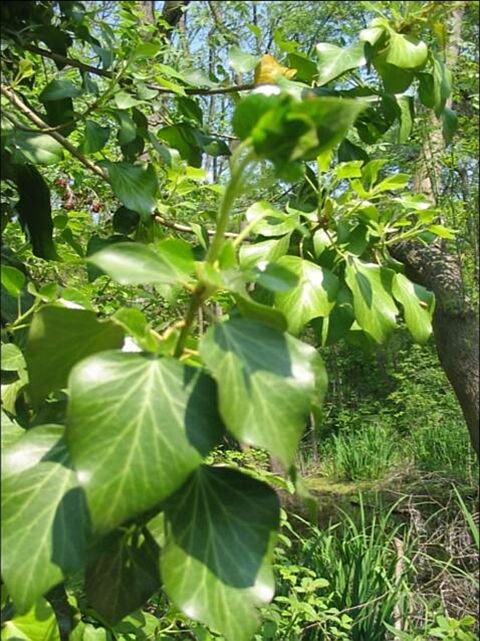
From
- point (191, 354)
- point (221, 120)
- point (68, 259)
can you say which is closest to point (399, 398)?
point (221, 120)

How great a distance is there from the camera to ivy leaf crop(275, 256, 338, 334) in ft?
2.12

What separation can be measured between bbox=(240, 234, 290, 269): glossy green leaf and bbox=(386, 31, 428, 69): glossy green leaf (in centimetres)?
20

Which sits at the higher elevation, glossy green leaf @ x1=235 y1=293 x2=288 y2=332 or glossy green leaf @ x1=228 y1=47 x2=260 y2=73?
glossy green leaf @ x1=228 y1=47 x2=260 y2=73

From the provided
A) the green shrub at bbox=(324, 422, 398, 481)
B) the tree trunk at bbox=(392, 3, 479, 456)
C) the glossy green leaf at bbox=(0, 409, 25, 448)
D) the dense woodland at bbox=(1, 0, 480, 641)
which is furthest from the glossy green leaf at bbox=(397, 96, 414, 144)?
the green shrub at bbox=(324, 422, 398, 481)

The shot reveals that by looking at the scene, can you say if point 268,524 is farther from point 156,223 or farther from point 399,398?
point 399,398

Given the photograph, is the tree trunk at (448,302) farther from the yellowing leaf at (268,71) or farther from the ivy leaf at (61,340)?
the ivy leaf at (61,340)

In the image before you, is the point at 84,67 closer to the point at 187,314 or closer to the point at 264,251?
the point at 264,251

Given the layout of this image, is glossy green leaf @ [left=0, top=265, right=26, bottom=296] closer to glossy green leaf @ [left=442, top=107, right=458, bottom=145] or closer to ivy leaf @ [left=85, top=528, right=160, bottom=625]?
ivy leaf @ [left=85, top=528, right=160, bottom=625]

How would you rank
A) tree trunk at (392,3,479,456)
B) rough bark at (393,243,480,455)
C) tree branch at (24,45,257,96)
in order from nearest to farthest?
tree branch at (24,45,257,96), tree trunk at (392,3,479,456), rough bark at (393,243,480,455)

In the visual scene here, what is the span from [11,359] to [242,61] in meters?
0.50

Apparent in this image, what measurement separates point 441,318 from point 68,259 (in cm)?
242

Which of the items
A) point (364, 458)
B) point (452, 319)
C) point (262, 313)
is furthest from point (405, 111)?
point (364, 458)

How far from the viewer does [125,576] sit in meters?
0.49

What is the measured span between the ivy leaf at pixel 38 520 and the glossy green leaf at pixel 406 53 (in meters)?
0.49
